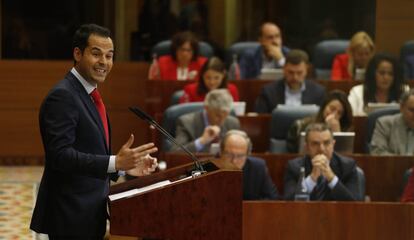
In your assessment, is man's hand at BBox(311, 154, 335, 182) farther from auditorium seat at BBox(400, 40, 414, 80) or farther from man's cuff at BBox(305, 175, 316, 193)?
auditorium seat at BBox(400, 40, 414, 80)

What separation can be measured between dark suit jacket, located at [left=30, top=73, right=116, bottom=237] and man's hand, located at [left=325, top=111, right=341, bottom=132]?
370 cm

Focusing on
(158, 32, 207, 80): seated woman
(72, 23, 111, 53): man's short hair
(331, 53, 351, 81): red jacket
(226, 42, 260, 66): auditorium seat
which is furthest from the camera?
(226, 42, 260, 66): auditorium seat

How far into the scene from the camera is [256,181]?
5.89 meters

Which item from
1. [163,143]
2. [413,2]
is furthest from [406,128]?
[163,143]

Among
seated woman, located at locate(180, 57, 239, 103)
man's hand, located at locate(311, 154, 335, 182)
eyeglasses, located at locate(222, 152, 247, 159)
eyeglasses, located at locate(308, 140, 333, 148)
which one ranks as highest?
seated woman, located at locate(180, 57, 239, 103)

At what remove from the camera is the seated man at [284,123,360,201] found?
5688 millimetres

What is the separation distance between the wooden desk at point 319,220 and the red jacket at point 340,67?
4484 millimetres

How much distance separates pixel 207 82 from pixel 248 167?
2.05m

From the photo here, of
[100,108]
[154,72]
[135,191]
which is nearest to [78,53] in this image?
[100,108]

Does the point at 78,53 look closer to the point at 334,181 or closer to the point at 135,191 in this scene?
the point at 135,191

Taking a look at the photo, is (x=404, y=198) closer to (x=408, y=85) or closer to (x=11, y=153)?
(x=408, y=85)

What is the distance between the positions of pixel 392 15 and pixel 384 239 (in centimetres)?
141

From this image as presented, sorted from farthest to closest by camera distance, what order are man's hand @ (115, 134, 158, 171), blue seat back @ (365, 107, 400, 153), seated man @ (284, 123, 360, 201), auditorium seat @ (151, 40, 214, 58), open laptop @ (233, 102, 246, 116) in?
1. auditorium seat @ (151, 40, 214, 58)
2. open laptop @ (233, 102, 246, 116)
3. blue seat back @ (365, 107, 400, 153)
4. seated man @ (284, 123, 360, 201)
5. man's hand @ (115, 134, 158, 171)

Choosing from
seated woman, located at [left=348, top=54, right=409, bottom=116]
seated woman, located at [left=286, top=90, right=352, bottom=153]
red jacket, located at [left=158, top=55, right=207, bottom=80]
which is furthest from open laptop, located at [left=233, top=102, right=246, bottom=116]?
red jacket, located at [left=158, top=55, right=207, bottom=80]
